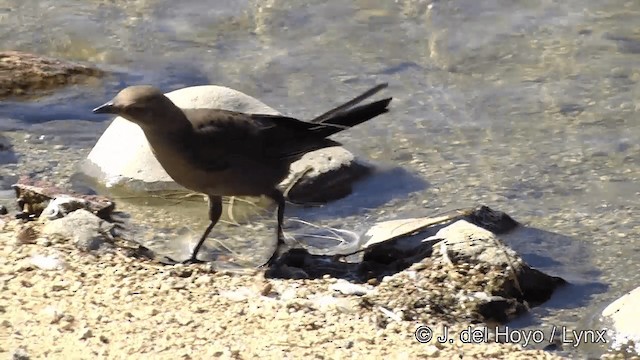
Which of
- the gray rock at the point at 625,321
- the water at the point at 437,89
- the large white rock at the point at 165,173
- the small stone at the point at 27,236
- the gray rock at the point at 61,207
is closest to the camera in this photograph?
the gray rock at the point at 625,321

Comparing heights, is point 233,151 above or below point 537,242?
above

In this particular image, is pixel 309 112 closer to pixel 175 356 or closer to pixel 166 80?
pixel 166 80

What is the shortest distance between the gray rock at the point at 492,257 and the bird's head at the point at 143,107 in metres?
1.47

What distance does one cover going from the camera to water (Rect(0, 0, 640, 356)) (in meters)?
7.39

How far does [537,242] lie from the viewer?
7012 mm

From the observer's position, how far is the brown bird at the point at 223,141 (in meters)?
6.24

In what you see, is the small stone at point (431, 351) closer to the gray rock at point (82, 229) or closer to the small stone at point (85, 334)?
the small stone at point (85, 334)

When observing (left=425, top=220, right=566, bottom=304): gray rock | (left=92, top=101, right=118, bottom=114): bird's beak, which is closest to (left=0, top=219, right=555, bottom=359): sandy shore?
(left=425, top=220, right=566, bottom=304): gray rock

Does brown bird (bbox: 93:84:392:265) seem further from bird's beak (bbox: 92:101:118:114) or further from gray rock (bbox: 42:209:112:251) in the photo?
gray rock (bbox: 42:209:112:251)

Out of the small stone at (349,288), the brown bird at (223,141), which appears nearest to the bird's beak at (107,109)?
the brown bird at (223,141)

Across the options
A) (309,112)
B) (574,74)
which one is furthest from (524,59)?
(309,112)

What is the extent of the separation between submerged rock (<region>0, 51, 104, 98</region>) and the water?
0.45 feet

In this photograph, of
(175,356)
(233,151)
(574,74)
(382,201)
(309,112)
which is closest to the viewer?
(175,356)

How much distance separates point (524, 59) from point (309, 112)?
6.24 feet
